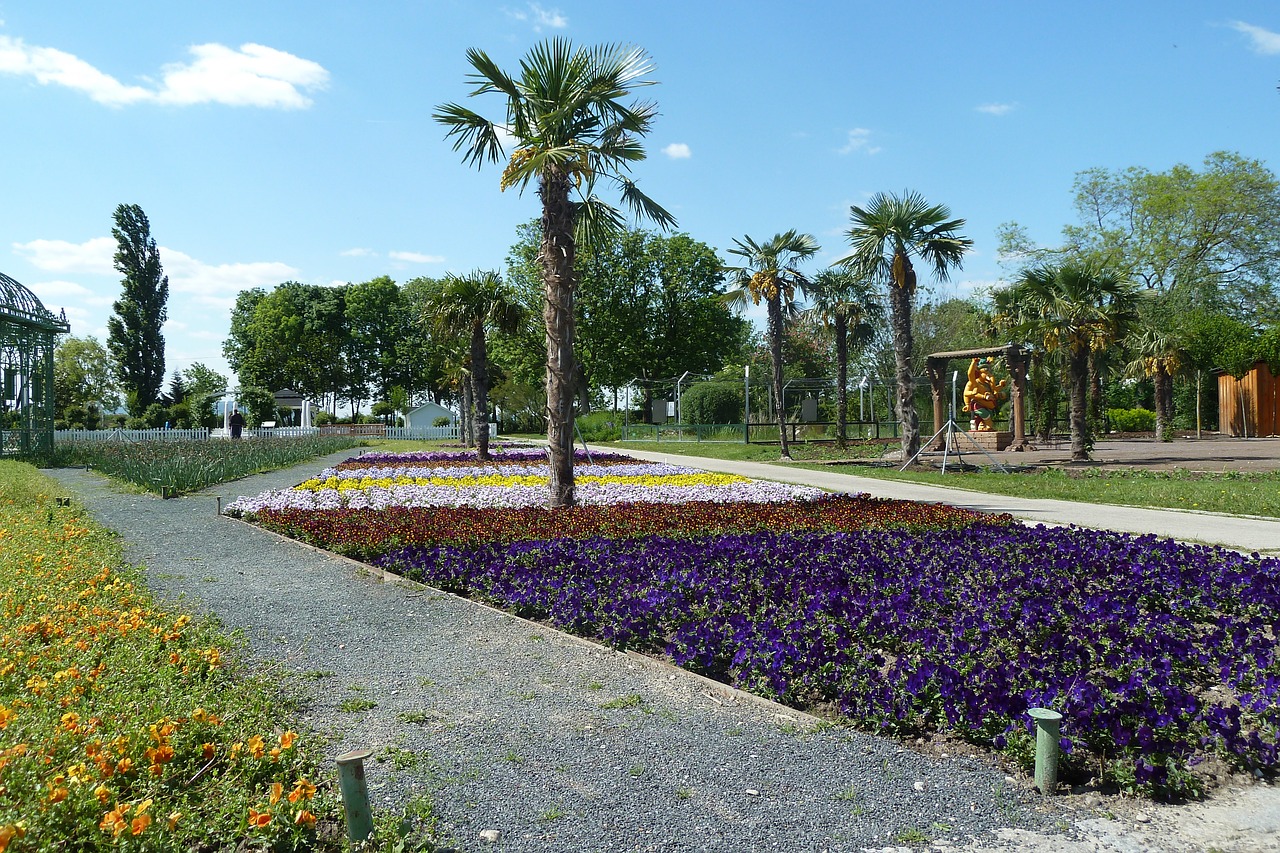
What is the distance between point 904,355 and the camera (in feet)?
62.4

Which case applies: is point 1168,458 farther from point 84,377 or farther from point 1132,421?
point 84,377

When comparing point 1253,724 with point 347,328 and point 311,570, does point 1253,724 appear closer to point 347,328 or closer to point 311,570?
point 311,570

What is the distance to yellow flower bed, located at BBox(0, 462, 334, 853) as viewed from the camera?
8.49 ft

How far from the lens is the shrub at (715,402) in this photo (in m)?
40.7

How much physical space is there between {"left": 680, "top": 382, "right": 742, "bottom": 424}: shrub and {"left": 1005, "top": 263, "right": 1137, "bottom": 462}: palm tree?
20432mm

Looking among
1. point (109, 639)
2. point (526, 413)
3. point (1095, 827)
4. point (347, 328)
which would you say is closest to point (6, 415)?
point (109, 639)

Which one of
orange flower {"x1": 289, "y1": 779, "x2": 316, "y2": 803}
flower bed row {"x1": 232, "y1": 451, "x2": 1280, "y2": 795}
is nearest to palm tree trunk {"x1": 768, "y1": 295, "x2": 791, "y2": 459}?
flower bed row {"x1": 232, "y1": 451, "x2": 1280, "y2": 795}

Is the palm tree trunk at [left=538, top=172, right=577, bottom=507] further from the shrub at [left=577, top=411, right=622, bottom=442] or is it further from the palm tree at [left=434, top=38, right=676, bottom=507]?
the shrub at [left=577, top=411, right=622, bottom=442]

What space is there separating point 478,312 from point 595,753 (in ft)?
59.6

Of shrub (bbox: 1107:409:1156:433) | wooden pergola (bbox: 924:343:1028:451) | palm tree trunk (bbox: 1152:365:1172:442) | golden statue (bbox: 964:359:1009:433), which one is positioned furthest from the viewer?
shrub (bbox: 1107:409:1156:433)

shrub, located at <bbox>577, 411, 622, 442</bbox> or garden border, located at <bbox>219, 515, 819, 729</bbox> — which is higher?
shrub, located at <bbox>577, 411, 622, 442</bbox>

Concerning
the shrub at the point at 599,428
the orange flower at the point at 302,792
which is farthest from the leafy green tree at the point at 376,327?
the orange flower at the point at 302,792

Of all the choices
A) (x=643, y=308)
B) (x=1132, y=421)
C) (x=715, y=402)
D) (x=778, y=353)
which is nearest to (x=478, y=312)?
(x=778, y=353)

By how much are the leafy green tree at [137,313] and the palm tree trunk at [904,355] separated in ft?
136
